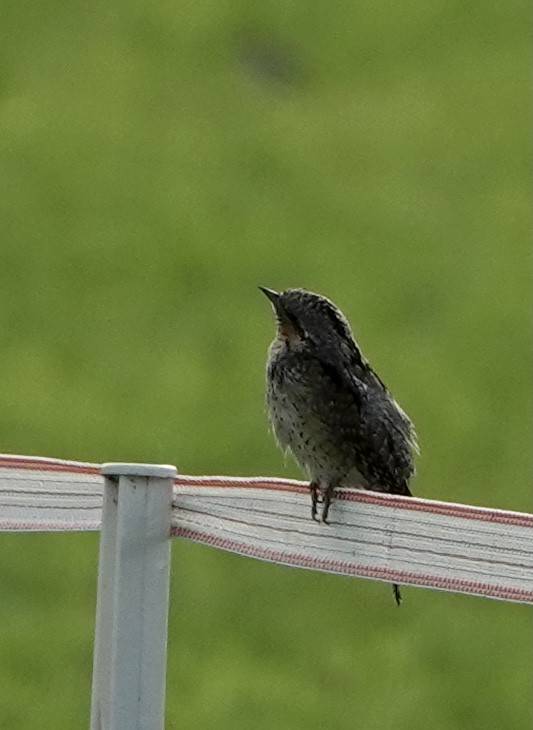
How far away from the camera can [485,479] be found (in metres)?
9.62

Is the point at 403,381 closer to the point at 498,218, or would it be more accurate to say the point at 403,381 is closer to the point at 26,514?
the point at 498,218

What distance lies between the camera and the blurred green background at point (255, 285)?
7559 mm

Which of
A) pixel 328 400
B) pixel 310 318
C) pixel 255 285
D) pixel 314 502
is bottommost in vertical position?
pixel 314 502

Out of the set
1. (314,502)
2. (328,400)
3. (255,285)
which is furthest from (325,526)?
(255,285)

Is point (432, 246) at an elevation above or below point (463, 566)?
above

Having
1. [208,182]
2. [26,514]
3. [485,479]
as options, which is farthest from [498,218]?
[26,514]

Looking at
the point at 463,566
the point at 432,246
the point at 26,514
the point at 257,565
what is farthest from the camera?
the point at 432,246

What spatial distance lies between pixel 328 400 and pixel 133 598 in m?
1.49

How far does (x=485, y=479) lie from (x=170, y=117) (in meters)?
4.95

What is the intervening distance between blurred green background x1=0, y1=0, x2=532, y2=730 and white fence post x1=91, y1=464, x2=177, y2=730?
431 centimetres

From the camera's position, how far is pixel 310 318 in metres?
4.23

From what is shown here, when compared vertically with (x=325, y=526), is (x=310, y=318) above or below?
above

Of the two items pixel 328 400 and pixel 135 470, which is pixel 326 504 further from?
pixel 328 400

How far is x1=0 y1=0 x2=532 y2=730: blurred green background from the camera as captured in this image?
24.8 feet
